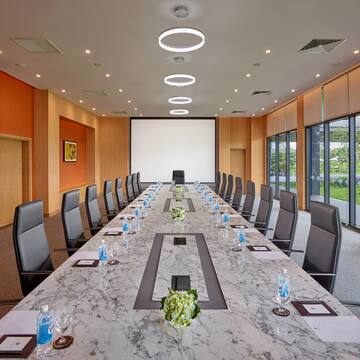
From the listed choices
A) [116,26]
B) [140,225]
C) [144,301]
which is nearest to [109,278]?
[144,301]

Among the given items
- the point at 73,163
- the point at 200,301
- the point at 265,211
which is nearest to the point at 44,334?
the point at 200,301

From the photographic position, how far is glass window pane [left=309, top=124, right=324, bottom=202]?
922cm

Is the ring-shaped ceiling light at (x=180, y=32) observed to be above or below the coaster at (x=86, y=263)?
above

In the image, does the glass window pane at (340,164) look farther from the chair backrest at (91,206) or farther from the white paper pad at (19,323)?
the white paper pad at (19,323)

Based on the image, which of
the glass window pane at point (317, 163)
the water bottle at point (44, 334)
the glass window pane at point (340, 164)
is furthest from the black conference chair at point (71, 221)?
the glass window pane at point (317, 163)

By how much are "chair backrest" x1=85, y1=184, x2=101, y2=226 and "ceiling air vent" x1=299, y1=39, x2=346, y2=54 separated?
4.48m

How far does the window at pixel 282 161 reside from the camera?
38.1ft

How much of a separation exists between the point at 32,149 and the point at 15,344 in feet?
27.5

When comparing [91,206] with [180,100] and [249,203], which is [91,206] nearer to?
[249,203]

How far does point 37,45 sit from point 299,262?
5.76m

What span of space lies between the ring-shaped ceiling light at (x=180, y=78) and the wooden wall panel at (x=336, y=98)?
11.9 feet

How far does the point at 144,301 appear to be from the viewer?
5.34 ft

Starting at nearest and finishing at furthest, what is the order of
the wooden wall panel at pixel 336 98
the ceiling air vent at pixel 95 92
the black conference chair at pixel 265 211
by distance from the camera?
the black conference chair at pixel 265 211, the wooden wall panel at pixel 336 98, the ceiling air vent at pixel 95 92

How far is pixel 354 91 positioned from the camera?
7.11m
